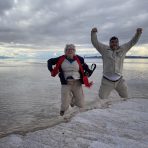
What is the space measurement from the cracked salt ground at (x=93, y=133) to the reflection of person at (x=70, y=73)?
1.40 metres

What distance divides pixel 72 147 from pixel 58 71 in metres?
3.07

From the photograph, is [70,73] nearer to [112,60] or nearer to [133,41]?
[112,60]

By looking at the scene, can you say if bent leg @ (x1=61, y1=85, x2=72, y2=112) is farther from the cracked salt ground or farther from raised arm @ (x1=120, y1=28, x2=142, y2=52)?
raised arm @ (x1=120, y1=28, x2=142, y2=52)

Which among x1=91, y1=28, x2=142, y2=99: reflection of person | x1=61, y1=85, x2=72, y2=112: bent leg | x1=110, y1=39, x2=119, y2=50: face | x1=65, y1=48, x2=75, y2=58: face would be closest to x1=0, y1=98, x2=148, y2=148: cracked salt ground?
x1=61, y1=85, x2=72, y2=112: bent leg

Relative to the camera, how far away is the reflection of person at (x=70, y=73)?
625cm

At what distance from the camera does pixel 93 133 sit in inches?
155

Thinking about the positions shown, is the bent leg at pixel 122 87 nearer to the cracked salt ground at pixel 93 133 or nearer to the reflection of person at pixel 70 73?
the reflection of person at pixel 70 73

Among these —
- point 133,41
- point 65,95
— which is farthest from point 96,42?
point 65,95

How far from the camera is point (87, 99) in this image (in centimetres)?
1188

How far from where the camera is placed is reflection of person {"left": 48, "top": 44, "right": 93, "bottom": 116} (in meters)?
6.25

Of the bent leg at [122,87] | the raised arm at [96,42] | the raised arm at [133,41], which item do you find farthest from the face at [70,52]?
the bent leg at [122,87]

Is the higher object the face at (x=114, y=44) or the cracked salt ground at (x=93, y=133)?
the face at (x=114, y=44)

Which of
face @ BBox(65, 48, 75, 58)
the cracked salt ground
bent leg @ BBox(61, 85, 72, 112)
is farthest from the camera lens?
bent leg @ BBox(61, 85, 72, 112)

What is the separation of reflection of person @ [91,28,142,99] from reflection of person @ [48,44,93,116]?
0.63 m
